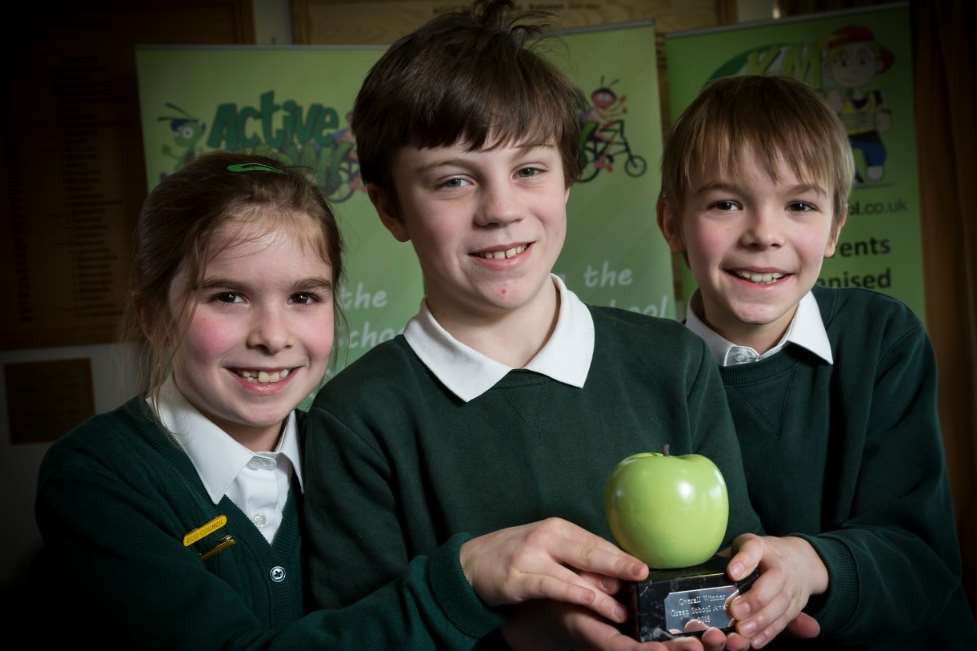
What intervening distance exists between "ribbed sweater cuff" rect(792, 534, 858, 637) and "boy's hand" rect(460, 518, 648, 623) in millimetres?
285

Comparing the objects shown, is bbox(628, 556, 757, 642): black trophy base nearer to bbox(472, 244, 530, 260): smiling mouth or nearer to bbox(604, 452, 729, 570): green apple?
bbox(604, 452, 729, 570): green apple

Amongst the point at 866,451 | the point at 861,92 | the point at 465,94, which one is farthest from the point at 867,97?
the point at 465,94

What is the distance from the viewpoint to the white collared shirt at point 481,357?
46.3 inches

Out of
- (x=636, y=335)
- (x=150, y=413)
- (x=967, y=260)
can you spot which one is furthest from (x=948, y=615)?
(x=967, y=260)

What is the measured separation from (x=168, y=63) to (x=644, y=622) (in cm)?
281

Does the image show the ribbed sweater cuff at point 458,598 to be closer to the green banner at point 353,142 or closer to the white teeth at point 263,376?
the white teeth at point 263,376

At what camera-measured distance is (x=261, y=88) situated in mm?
3240

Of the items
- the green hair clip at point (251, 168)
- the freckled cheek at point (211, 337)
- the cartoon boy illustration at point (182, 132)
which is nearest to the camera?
the freckled cheek at point (211, 337)

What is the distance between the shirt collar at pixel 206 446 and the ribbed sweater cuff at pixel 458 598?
1.16 ft

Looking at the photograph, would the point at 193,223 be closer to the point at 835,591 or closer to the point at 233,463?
the point at 233,463

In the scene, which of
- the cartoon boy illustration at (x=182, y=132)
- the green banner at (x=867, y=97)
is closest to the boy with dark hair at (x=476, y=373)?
the cartoon boy illustration at (x=182, y=132)

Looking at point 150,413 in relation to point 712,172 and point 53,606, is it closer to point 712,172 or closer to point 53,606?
point 53,606

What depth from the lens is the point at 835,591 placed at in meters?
1.08

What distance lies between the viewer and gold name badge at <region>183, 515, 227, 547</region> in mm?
1182
